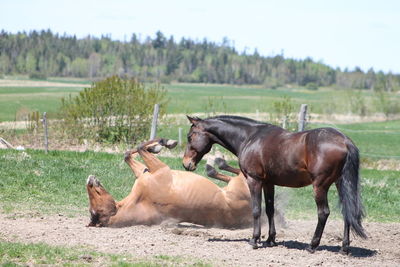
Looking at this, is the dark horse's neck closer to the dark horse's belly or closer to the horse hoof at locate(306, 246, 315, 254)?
the dark horse's belly

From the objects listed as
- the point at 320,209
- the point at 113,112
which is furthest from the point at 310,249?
the point at 113,112

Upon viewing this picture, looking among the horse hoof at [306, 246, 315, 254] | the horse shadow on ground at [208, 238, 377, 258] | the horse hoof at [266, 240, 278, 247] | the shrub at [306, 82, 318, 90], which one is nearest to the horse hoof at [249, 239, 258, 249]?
the horse shadow on ground at [208, 238, 377, 258]

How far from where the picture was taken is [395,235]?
925 cm

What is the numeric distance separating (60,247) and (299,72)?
180m

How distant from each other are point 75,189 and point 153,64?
517 feet

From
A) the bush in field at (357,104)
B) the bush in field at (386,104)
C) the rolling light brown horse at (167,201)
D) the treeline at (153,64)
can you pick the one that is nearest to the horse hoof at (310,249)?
the rolling light brown horse at (167,201)

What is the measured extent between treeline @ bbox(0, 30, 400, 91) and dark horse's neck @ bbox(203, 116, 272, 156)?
391 feet

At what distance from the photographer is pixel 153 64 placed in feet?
552

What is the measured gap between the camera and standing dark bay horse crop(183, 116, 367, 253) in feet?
24.9

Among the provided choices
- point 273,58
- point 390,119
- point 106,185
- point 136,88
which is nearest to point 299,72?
point 273,58

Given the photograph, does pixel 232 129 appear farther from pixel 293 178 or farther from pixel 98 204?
pixel 98 204

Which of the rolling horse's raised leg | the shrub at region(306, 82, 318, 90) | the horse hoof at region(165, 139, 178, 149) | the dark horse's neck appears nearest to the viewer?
the dark horse's neck

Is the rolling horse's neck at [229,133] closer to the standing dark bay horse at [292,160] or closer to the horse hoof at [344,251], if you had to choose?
the standing dark bay horse at [292,160]

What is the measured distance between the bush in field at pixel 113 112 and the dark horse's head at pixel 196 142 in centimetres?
1412
